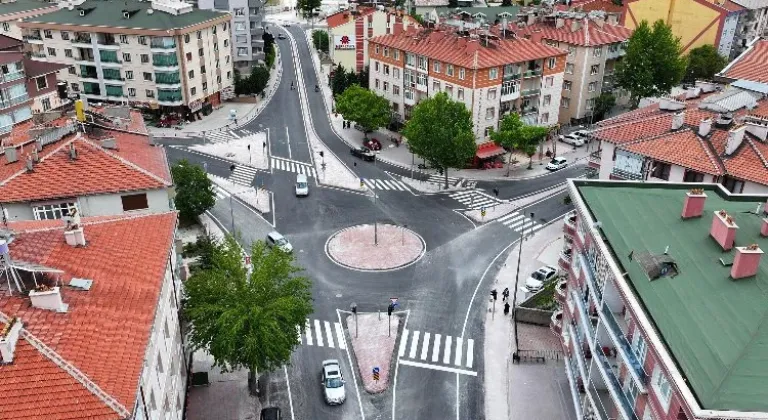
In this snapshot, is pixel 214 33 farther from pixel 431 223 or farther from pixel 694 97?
pixel 694 97

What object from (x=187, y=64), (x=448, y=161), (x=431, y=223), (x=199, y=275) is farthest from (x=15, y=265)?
(x=187, y=64)

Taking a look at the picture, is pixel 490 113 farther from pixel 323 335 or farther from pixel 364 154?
pixel 323 335

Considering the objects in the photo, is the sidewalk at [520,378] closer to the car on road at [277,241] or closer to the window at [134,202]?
the car on road at [277,241]

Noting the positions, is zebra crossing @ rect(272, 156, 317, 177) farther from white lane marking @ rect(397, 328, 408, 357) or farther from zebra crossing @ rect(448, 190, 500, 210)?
white lane marking @ rect(397, 328, 408, 357)

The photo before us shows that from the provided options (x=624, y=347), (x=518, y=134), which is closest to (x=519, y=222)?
(x=518, y=134)

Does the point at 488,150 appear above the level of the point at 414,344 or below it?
above

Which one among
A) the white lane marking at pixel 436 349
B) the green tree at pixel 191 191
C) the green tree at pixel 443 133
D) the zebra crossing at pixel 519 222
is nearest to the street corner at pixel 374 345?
the white lane marking at pixel 436 349

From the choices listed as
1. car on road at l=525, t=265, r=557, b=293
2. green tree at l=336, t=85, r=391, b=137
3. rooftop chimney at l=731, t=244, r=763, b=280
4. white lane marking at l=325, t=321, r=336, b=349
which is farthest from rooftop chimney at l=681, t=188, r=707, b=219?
green tree at l=336, t=85, r=391, b=137
